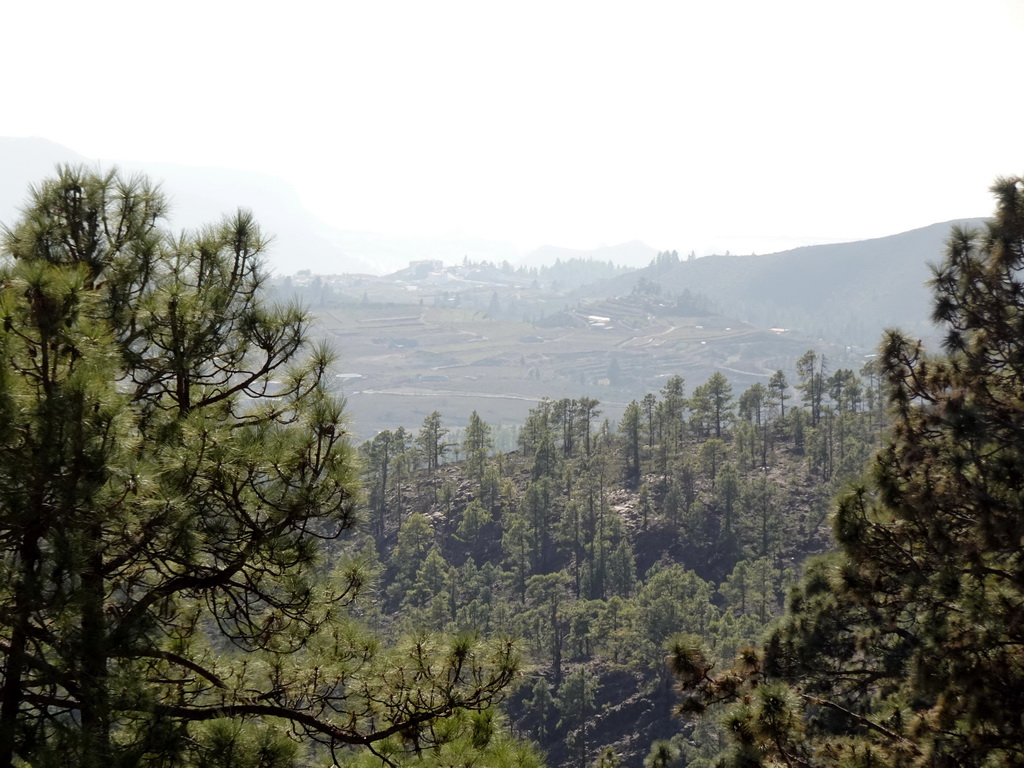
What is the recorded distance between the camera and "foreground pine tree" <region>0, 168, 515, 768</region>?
4129 mm

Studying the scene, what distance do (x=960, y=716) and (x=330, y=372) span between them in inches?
248

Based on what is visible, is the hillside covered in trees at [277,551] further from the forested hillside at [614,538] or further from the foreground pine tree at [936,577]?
the forested hillside at [614,538]

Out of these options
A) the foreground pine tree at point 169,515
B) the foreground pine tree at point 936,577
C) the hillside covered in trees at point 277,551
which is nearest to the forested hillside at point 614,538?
the foreground pine tree at point 936,577

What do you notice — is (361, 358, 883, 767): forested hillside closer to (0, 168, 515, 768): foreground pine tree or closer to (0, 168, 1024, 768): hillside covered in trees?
(0, 168, 1024, 768): hillside covered in trees

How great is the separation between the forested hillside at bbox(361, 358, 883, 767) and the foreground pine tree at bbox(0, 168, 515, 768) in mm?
30918

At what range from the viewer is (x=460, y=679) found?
588 centimetres

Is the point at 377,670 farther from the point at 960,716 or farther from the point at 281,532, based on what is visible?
the point at 960,716

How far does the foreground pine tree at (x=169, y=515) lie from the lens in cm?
413

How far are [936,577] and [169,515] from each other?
664cm

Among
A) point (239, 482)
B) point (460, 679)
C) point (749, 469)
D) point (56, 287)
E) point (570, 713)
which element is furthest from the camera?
point (749, 469)

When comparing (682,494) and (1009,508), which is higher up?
(1009,508)

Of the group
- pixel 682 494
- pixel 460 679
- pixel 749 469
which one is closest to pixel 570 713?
pixel 682 494

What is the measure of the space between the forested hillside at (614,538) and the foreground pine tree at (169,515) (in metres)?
30.9

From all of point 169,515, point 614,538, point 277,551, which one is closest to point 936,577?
point 277,551
